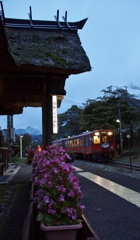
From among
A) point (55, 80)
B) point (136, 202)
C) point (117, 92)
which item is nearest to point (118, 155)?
point (117, 92)

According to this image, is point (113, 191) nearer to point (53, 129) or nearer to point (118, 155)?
point (53, 129)

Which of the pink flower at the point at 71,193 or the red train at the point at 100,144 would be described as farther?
the red train at the point at 100,144

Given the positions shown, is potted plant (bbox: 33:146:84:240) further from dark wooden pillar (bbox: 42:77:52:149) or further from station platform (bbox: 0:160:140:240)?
dark wooden pillar (bbox: 42:77:52:149)

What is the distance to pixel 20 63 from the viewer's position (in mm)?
6660

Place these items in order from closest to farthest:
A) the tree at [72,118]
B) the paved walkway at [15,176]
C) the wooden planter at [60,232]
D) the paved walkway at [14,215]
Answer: the wooden planter at [60,232] → the paved walkway at [14,215] → the paved walkway at [15,176] → the tree at [72,118]

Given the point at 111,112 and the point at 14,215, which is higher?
the point at 111,112

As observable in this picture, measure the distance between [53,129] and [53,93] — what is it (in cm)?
101

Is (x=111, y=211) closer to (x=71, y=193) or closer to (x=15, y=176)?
(x=71, y=193)

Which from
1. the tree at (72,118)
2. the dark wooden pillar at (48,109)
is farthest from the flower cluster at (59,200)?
the tree at (72,118)

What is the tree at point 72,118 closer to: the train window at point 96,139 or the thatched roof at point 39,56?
the train window at point 96,139

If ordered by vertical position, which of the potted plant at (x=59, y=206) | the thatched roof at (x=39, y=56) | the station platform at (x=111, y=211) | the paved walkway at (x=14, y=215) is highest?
the thatched roof at (x=39, y=56)

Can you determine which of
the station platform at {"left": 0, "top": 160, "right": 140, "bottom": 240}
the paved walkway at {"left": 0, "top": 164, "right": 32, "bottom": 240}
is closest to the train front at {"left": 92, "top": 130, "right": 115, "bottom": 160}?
the station platform at {"left": 0, "top": 160, "right": 140, "bottom": 240}

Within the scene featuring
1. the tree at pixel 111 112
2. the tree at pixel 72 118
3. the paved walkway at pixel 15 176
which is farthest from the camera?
the tree at pixel 72 118

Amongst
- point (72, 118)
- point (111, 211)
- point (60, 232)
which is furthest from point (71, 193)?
point (72, 118)
